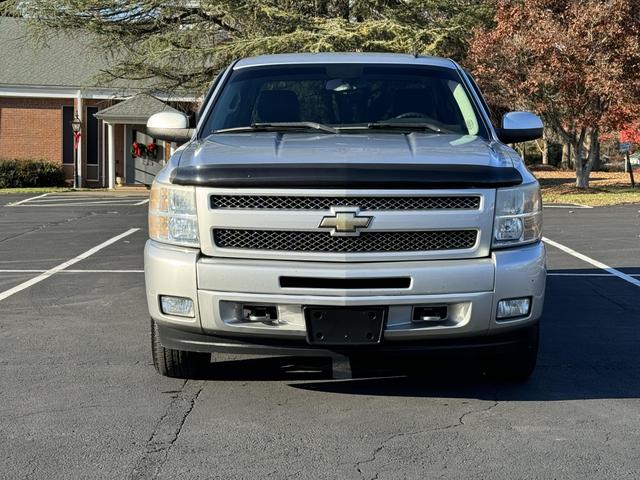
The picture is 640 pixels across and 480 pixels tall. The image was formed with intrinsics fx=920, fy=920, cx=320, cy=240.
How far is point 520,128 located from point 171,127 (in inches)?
95.3

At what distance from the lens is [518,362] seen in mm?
5449

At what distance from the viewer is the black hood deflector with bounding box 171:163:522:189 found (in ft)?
15.6

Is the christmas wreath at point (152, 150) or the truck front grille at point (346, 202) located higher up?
the truck front grille at point (346, 202)

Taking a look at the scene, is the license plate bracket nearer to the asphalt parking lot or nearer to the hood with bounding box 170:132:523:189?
the asphalt parking lot

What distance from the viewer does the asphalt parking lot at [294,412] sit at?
4.17 metres

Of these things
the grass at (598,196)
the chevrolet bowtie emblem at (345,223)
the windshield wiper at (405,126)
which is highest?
the windshield wiper at (405,126)

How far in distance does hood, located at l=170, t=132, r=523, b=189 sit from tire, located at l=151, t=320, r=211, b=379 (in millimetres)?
1113

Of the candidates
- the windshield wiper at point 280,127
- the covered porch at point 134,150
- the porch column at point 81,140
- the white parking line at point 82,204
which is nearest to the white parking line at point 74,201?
the white parking line at point 82,204

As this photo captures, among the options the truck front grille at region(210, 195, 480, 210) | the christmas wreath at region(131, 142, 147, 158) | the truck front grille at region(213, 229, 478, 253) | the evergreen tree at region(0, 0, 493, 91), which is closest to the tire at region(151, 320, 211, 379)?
the truck front grille at region(213, 229, 478, 253)

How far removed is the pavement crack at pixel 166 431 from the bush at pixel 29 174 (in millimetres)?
26305

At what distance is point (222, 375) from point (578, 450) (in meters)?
2.30

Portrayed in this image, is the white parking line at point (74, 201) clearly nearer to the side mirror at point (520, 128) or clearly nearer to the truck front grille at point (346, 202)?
the side mirror at point (520, 128)

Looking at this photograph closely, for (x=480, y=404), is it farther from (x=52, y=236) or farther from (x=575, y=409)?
(x=52, y=236)

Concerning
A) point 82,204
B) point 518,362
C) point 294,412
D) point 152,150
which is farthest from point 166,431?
point 152,150
